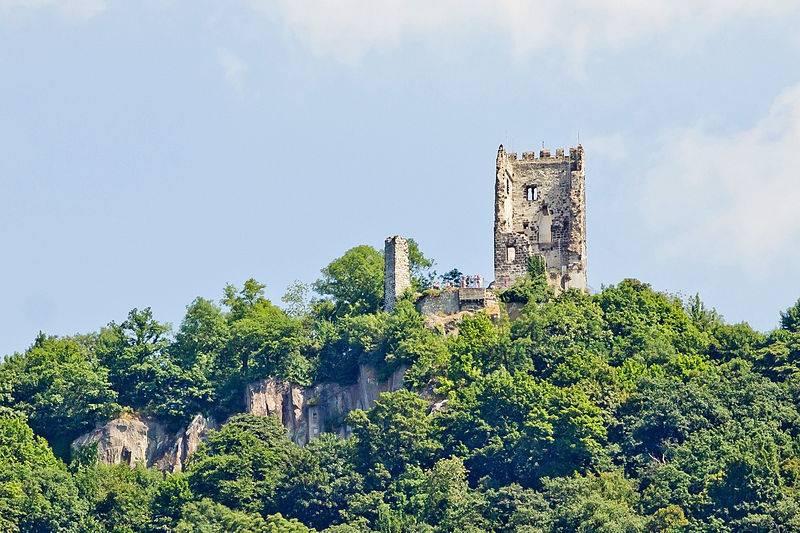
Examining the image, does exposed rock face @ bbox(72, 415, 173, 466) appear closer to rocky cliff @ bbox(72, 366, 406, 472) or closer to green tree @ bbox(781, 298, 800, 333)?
rocky cliff @ bbox(72, 366, 406, 472)

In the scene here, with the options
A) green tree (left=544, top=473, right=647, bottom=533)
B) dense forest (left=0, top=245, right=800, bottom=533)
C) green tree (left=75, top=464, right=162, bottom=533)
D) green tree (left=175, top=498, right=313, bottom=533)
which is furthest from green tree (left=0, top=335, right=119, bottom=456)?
green tree (left=544, top=473, right=647, bottom=533)

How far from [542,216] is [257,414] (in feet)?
41.8

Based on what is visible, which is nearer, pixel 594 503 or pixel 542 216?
pixel 594 503

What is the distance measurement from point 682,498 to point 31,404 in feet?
81.8

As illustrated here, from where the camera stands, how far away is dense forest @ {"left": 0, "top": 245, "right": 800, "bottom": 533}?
88.1 meters

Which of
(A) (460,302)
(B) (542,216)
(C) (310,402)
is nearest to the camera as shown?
(C) (310,402)

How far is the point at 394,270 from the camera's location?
326ft

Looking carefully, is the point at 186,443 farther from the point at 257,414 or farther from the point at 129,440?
the point at 257,414

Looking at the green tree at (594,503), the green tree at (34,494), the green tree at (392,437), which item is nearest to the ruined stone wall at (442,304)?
the green tree at (392,437)

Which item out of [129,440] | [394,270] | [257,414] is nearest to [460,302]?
[394,270]

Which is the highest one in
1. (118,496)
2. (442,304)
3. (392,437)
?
(442,304)

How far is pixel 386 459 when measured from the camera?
9212 centimetres

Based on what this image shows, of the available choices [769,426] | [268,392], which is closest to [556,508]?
[769,426]

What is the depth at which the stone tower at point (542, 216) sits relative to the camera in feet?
326
